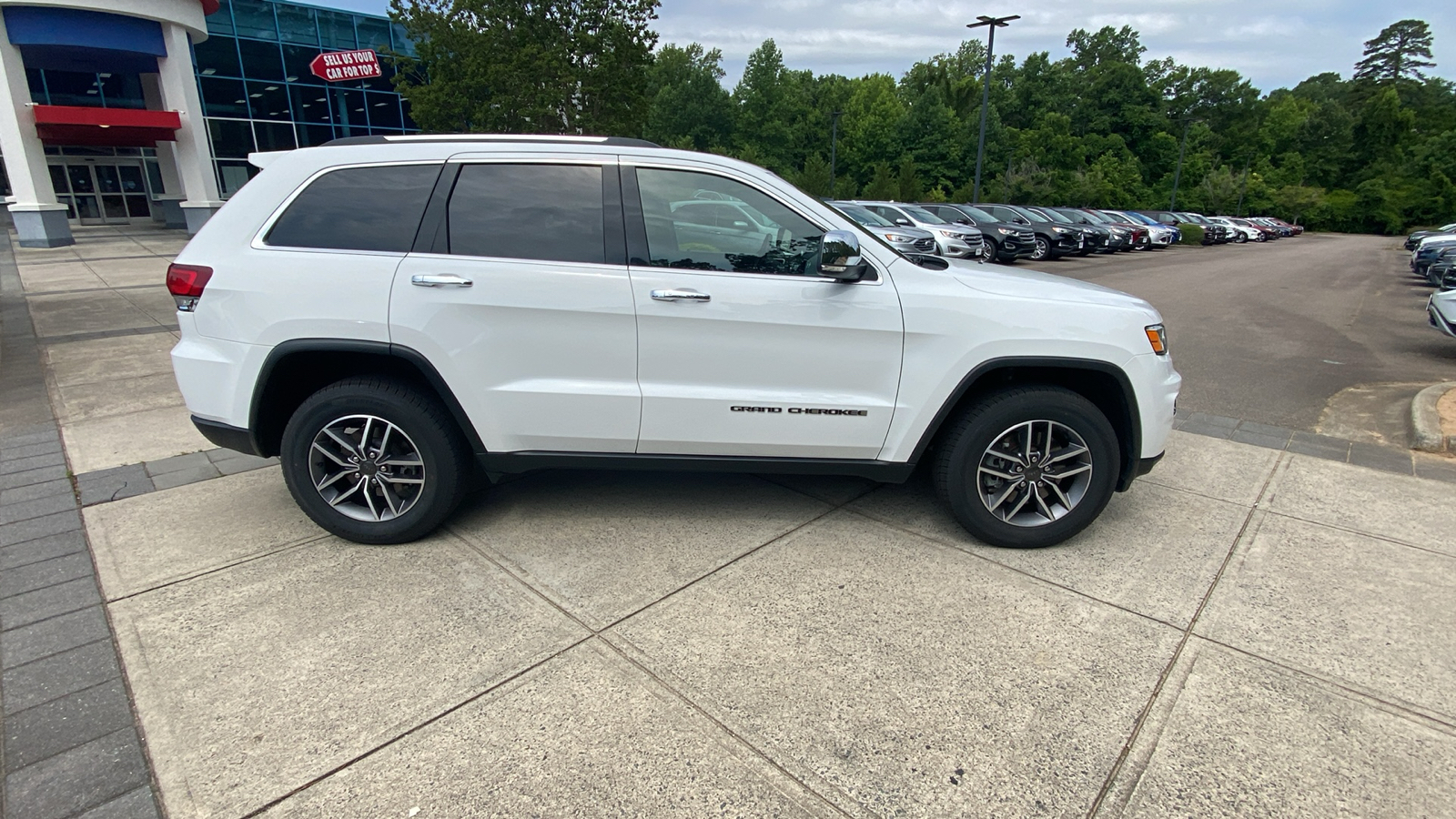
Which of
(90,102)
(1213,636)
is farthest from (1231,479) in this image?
(90,102)

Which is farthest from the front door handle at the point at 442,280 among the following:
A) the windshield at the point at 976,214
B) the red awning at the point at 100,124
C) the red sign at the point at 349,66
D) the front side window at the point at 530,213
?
the red sign at the point at 349,66

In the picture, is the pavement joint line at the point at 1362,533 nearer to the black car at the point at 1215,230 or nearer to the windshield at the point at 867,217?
the windshield at the point at 867,217

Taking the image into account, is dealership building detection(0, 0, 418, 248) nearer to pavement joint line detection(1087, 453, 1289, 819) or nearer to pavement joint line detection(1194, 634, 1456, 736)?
pavement joint line detection(1087, 453, 1289, 819)

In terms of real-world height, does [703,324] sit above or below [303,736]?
above

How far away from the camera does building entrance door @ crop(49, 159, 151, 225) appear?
90.3 ft

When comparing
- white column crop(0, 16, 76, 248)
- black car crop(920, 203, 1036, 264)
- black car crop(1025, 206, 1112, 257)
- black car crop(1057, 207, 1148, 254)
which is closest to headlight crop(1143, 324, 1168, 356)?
black car crop(920, 203, 1036, 264)

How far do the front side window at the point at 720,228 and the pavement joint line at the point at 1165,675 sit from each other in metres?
2.11

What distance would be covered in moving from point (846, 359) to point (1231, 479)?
297 centimetres

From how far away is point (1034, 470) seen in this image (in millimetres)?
3561

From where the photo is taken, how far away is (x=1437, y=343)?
1014 centimetres

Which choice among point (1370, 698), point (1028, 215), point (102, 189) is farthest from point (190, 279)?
point (102, 189)

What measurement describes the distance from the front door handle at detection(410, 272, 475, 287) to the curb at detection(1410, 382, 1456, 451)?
6.41m

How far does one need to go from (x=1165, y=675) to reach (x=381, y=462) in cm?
339

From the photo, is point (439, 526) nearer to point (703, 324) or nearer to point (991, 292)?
point (703, 324)
